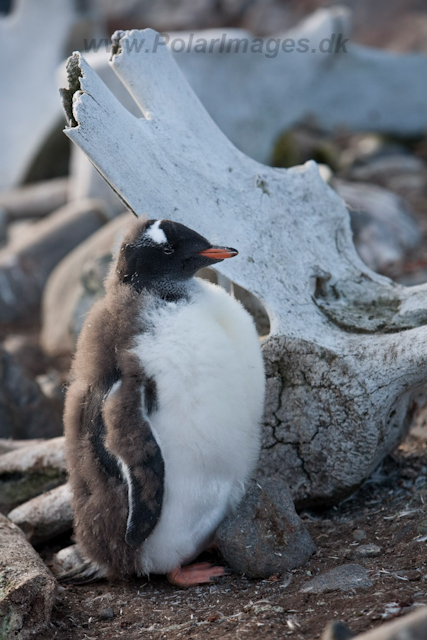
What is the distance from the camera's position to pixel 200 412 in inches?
130

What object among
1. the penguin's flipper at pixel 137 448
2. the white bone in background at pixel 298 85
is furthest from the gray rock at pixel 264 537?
the white bone in background at pixel 298 85

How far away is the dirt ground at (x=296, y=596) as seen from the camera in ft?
9.21

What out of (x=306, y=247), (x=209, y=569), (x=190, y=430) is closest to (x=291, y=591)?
(x=209, y=569)

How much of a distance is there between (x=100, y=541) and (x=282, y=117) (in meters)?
9.52

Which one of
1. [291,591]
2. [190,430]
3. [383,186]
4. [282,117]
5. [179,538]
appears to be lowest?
[291,591]

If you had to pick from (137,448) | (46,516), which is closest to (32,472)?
(46,516)

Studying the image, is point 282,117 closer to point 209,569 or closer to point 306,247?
point 306,247

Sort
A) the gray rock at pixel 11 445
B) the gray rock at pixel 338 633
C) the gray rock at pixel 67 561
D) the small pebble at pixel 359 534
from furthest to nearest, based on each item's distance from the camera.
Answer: the gray rock at pixel 11 445
the gray rock at pixel 67 561
the small pebble at pixel 359 534
the gray rock at pixel 338 633

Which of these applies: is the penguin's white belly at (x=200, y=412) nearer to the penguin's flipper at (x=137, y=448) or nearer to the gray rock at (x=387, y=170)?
the penguin's flipper at (x=137, y=448)

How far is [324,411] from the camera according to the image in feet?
12.9

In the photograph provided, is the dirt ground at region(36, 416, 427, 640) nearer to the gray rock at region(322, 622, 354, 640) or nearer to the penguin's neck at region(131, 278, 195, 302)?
the gray rock at region(322, 622, 354, 640)

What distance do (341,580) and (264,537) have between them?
43 cm

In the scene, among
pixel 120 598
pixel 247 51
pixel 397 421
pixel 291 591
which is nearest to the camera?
pixel 291 591

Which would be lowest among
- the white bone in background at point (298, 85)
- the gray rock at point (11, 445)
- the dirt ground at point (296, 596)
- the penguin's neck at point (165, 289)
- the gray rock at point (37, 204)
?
the dirt ground at point (296, 596)
